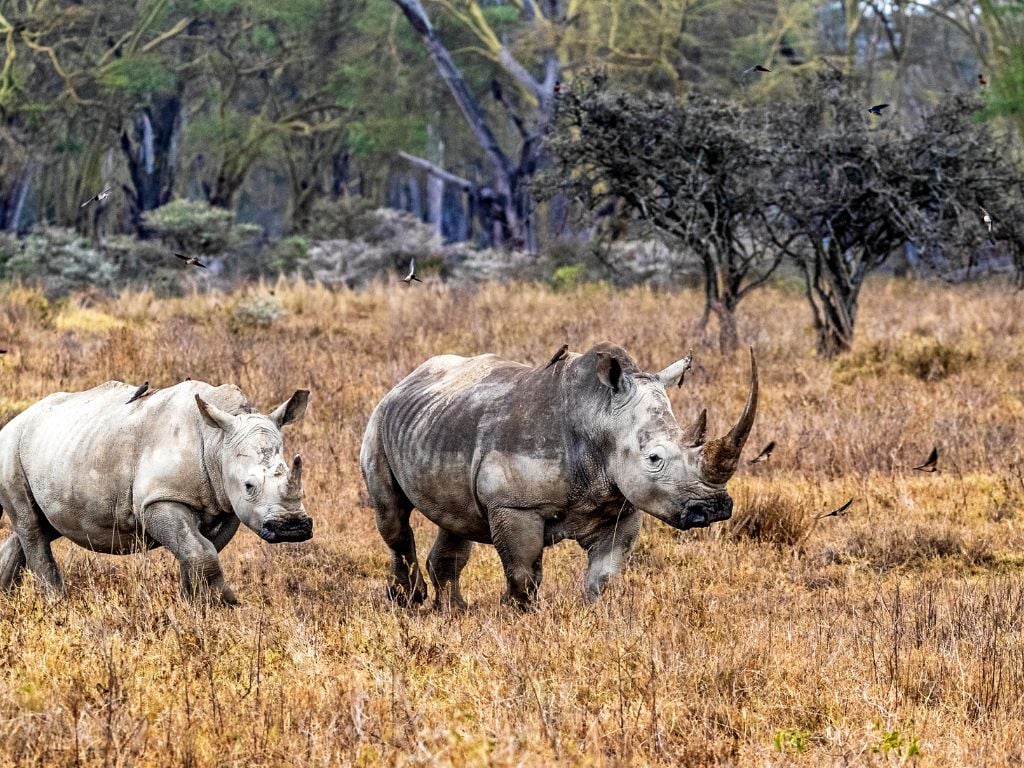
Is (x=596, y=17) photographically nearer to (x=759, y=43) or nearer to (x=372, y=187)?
(x=759, y=43)

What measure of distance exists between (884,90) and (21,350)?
31.6m

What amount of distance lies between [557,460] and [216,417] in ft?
4.87

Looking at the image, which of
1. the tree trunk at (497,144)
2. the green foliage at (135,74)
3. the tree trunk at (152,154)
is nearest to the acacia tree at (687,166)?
the tree trunk at (497,144)

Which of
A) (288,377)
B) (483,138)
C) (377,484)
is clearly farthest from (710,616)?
(483,138)

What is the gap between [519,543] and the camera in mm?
6441

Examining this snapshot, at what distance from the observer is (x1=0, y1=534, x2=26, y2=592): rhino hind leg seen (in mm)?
7270

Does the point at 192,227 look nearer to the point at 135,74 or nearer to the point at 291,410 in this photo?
the point at 135,74

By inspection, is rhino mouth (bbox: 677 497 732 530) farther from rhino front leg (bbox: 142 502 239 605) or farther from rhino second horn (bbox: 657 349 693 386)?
rhino front leg (bbox: 142 502 239 605)

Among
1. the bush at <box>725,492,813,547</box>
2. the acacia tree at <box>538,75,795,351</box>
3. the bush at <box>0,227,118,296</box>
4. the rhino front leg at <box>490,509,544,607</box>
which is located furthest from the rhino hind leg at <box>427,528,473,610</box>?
the bush at <box>0,227,118,296</box>

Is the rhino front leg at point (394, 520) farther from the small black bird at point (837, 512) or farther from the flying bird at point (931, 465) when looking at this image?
the flying bird at point (931, 465)

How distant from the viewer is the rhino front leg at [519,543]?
6.44 m

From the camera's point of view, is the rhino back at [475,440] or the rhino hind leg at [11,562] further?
the rhino hind leg at [11,562]

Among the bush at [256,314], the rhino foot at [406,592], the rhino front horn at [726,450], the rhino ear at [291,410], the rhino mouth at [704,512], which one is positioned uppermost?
the rhino front horn at [726,450]

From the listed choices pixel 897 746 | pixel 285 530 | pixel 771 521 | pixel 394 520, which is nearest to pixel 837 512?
pixel 771 521
